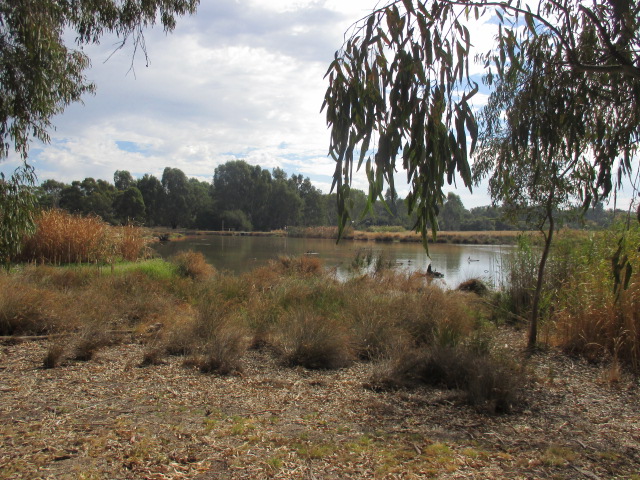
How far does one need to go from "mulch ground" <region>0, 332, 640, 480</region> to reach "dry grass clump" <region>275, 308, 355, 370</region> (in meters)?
0.21

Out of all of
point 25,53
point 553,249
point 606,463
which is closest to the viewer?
point 606,463

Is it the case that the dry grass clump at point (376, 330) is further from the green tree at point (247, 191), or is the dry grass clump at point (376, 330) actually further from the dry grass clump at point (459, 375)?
the green tree at point (247, 191)

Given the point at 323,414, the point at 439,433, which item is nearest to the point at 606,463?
the point at 439,433

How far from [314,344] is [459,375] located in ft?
4.82

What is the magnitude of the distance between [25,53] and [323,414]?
17.3 feet

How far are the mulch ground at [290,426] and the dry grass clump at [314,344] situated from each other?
21 centimetres

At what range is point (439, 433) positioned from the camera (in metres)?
3.27

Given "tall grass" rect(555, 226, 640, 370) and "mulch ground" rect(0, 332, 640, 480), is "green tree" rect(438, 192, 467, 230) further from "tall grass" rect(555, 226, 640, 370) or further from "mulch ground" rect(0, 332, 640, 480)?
"mulch ground" rect(0, 332, 640, 480)

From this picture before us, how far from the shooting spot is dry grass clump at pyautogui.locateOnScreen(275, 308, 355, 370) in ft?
16.2

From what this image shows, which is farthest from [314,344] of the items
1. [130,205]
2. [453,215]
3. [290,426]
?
[453,215]

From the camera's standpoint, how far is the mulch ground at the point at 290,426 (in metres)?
Answer: 2.68

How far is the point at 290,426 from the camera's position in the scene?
10.9 feet

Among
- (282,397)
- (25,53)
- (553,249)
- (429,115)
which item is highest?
(25,53)

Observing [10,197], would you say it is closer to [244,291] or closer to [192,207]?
[244,291]
